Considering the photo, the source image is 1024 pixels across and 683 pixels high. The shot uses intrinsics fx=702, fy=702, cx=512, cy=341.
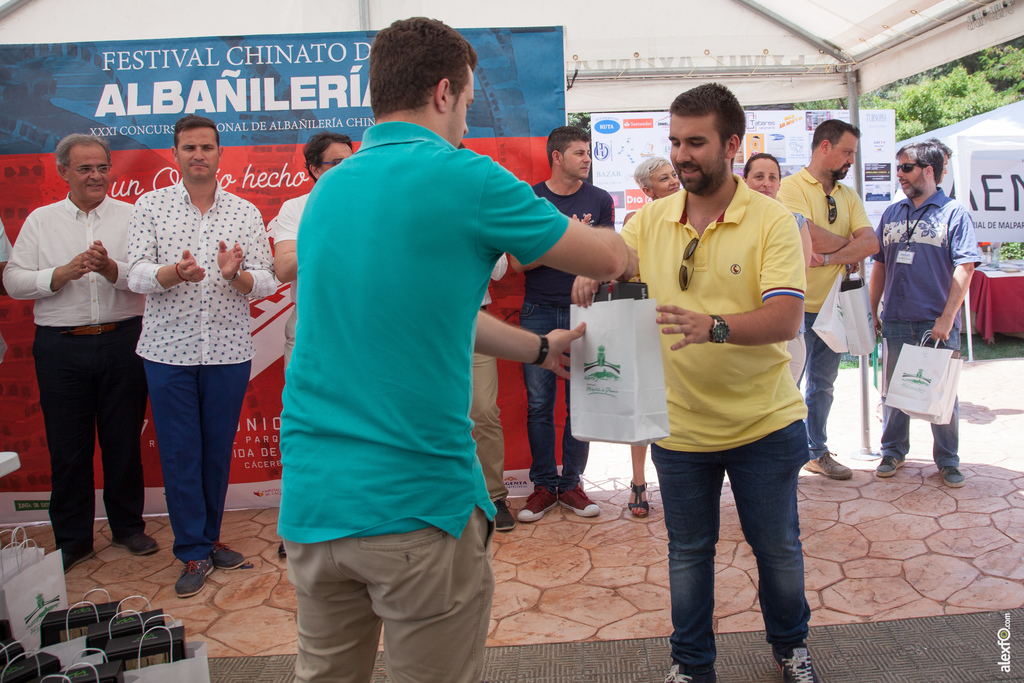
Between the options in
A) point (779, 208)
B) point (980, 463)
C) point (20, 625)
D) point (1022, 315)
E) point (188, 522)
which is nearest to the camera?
point (779, 208)

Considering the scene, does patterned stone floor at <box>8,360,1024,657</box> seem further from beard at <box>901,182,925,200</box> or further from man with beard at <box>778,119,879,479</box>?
beard at <box>901,182,925,200</box>

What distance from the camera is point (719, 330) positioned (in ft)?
6.18

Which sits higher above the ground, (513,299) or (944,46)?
(944,46)

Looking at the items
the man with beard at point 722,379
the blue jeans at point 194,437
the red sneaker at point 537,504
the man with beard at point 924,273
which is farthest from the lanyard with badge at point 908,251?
the blue jeans at point 194,437

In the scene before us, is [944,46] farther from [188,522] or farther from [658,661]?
[188,522]

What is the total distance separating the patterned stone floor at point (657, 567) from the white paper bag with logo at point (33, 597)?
0.61 meters

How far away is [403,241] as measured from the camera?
1232 mm

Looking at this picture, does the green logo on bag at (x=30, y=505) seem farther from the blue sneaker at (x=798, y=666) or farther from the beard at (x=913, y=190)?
the beard at (x=913, y=190)

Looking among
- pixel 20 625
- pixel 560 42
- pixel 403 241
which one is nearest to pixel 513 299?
pixel 560 42

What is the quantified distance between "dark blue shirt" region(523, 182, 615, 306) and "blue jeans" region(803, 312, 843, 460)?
1.53 meters

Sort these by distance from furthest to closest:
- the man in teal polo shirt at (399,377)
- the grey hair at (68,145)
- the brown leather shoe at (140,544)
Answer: the brown leather shoe at (140,544) → the grey hair at (68,145) → the man in teal polo shirt at (399,377)

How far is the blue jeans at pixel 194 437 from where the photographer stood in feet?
11.2

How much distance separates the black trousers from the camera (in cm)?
368

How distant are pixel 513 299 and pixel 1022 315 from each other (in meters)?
7.95
